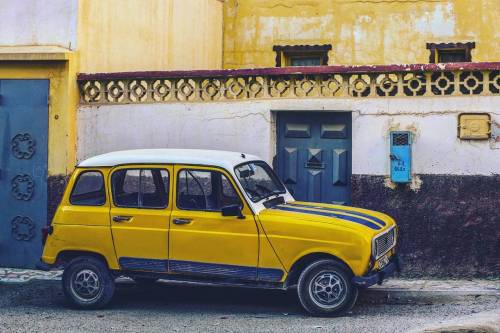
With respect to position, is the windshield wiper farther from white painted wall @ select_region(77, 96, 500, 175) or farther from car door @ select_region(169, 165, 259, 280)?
white painted wall @ select_region(77, 96, 500, 175)

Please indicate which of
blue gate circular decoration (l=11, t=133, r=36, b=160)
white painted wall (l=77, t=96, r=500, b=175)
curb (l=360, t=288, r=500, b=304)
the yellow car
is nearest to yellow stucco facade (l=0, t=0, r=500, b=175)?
blue gate circular decoration (l=11, t=133, r=36, b=160)

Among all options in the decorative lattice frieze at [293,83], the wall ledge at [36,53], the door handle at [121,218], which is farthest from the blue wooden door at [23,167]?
the door handle at [121,218]

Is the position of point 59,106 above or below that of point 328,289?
above

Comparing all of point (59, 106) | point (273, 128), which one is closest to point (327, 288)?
point (273, 128)

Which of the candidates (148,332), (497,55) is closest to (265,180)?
(148,332)

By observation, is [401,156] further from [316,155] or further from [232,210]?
[232,210]

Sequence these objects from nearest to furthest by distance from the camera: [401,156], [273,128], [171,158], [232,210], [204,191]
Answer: [232,210] → [204,191] → [171,158] → [401,156] → [273,128]

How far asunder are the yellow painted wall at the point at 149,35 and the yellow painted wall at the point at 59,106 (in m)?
0.35

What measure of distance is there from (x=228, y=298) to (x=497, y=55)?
22.4 feet

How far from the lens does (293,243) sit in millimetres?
8516

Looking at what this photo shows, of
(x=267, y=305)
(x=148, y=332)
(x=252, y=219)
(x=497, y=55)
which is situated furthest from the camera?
(x=497, y=55)

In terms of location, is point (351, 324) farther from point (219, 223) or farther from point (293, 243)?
point (219, 223)

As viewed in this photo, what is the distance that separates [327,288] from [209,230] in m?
1.40

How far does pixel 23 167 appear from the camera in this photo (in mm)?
11820
